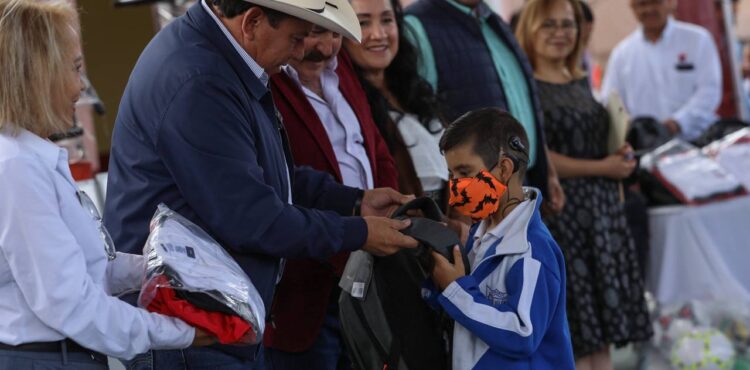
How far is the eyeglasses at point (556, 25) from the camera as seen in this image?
5344 mm

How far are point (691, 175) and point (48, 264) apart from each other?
184 inches

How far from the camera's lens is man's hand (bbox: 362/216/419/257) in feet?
9.46

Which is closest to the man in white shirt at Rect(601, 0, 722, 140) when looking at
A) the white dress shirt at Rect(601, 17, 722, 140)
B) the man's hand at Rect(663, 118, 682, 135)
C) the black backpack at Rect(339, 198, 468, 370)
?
the white dress shirt at Rect(601, 17, 722, 140)

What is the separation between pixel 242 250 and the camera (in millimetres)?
2715

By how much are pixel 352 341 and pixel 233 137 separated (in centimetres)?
73

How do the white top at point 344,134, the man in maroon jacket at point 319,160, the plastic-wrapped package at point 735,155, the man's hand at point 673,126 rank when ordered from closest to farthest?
the man in maroon jacket at point 319,160
the white top at point 344,134
the plastic-wrapped package at point 735,155
the man's hand at point 673,126

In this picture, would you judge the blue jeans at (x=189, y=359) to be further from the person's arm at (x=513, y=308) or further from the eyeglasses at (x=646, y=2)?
the eyeglasses at (x=646, y=2)

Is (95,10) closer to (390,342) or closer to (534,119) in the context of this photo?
(534,119)

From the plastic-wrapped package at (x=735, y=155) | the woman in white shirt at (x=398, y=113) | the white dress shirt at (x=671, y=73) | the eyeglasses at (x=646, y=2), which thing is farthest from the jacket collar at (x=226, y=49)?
the eyeglasses at (x=646, y=2)

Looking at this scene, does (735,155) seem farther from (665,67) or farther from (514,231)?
(514,231)

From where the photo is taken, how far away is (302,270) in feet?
11.2

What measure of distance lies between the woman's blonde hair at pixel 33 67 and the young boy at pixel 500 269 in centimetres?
107

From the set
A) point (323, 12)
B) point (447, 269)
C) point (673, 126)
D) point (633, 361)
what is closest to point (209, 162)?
point (323, 12)

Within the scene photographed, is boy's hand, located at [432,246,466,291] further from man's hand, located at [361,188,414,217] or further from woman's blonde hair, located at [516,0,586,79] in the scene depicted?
woman's blonde hair, located at [516,0,586,79]
